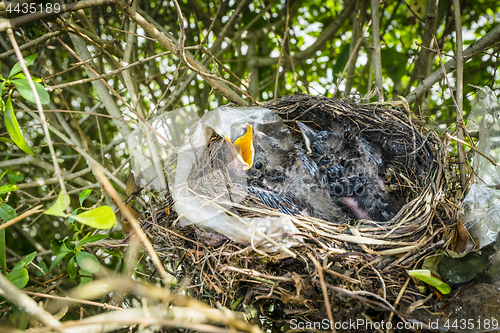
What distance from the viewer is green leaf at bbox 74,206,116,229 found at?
2.19 ft

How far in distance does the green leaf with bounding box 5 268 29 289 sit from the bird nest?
371 millimetres

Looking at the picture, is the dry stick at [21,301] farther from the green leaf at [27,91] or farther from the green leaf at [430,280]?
the green leaf at [430,280]

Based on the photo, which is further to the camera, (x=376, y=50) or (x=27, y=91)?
(x=376, y=50)

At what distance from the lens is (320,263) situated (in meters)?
0.86

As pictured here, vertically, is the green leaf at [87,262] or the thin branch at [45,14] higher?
the thin branch at [45,14]

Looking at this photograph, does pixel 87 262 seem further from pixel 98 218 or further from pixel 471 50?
pixel 471 50

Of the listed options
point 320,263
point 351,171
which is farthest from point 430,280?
point 351,171

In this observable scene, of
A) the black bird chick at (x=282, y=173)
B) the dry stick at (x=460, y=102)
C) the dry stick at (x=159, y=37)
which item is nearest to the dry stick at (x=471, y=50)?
the dry stick at (x=460, y=102)

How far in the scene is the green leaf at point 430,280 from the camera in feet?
2.67

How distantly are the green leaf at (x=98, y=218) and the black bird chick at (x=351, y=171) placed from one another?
0.95 m

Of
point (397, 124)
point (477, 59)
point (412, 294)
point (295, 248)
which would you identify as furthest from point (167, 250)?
point (477, 59)

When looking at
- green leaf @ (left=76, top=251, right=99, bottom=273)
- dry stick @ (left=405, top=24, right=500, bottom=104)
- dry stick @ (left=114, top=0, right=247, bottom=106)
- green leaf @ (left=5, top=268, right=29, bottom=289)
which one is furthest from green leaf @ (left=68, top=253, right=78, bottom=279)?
dry stick @ (left=405, top=24, right=500, bottom=104)

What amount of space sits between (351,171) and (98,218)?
A: 109 centimetres

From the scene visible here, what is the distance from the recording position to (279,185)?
136 cm
